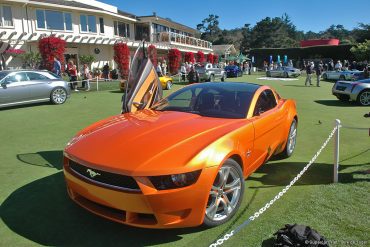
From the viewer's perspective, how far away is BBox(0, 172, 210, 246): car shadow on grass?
3.32m

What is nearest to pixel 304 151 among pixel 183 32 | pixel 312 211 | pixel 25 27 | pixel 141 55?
pixel 312 211

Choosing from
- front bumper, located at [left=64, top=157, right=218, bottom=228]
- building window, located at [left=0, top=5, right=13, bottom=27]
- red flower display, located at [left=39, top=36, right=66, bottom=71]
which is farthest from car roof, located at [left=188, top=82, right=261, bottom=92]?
building window, located at [left=0, top=5, right=13, bottom=27]

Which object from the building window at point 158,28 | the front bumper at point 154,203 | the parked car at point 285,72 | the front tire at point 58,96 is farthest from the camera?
the building window at point 158,28

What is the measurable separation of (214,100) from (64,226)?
2.55m

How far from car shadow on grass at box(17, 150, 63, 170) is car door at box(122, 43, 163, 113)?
143 centimetres

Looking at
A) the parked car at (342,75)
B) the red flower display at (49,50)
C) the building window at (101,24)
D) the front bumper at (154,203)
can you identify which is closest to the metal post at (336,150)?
the front bumper at (154,203)

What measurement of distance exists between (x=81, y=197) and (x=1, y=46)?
15.1 metres

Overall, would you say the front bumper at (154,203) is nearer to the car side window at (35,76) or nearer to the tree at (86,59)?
the car side window at (35,76)

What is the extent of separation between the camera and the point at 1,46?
1595cm

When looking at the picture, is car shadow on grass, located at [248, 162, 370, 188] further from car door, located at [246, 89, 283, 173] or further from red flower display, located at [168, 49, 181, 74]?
red flower display, located at [168, 49, 181, 74]

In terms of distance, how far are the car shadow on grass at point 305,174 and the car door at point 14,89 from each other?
1000 cm

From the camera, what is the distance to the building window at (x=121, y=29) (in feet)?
111

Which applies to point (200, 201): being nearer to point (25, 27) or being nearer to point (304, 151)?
point (304, 151)

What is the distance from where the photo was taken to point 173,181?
3104mm
